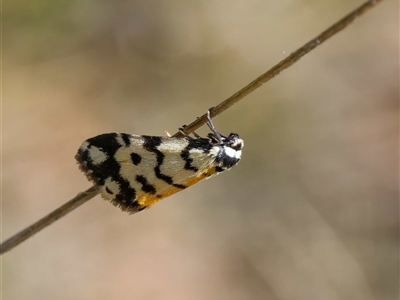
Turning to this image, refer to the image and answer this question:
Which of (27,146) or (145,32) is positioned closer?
(27,146)

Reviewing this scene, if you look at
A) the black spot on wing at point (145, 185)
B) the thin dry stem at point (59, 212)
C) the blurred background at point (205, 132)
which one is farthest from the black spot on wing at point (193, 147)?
the blurred background at point (205, 132)

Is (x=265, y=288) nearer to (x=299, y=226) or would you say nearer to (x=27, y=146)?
(x=299, y=226)

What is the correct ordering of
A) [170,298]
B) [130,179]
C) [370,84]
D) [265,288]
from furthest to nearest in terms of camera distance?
1. [370,84]
2. [265,288]
3. [170,298]
4. [130,179]

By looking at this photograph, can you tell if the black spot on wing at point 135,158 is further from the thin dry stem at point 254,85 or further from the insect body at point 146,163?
the thin dry stem at point 254,85

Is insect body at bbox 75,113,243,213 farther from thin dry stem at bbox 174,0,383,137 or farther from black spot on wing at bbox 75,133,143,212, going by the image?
thin dry stem at bbox 174,0,383,137

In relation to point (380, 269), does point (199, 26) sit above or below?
above

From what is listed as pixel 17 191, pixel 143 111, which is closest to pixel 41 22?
pixel 143 111

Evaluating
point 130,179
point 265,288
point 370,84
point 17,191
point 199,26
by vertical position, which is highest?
point 199,26
